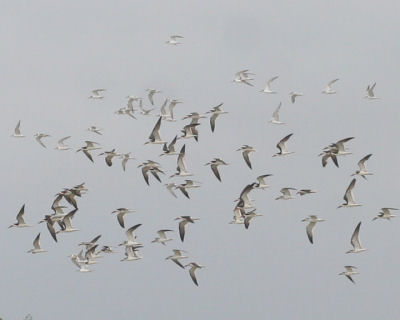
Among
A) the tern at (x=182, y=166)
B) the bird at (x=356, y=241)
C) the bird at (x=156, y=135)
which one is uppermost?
the bird at (x=156, y=135)

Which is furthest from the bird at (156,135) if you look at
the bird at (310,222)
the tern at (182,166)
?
the bird at (310,222)

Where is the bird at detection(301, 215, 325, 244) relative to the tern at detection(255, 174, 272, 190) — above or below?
below

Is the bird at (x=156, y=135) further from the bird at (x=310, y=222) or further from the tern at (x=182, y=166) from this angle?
the bird at (x=310, y=222)

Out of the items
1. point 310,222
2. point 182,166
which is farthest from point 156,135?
point 310,222

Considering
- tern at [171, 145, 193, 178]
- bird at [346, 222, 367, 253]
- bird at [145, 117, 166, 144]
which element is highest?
bird at [145, 117, 166, 144]

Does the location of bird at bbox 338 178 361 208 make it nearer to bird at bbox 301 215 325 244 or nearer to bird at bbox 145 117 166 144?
bird at bbox 301 215 325 244

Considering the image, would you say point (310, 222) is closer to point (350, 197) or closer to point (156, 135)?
point (350, 197)

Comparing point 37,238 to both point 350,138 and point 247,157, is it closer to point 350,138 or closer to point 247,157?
point 247,157

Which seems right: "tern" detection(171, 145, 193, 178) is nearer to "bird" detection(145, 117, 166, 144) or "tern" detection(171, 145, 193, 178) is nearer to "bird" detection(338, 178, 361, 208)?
"bird" detection(145, 117, 166, 144)

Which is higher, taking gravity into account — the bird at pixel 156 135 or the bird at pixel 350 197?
the bird at pixel 156 135

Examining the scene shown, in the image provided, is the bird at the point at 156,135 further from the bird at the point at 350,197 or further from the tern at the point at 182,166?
the bird at the point at 350,197

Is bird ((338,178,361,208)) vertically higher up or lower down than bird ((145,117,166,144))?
lower down

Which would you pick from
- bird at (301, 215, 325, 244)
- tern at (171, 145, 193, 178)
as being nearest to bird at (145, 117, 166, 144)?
tern at (171, 145, 193, 178)

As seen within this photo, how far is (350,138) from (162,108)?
18.6 m
